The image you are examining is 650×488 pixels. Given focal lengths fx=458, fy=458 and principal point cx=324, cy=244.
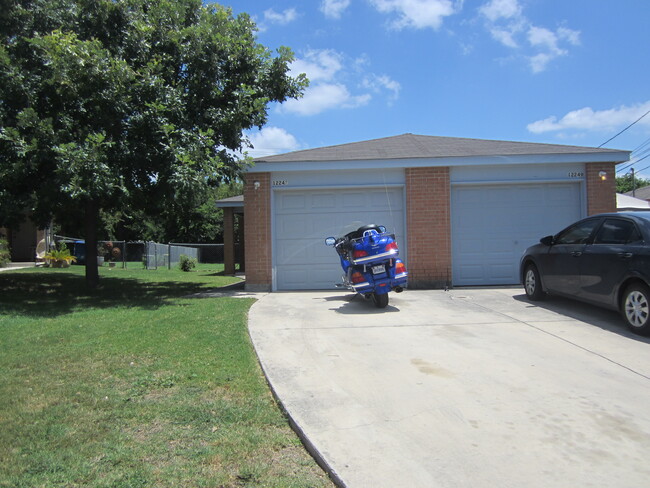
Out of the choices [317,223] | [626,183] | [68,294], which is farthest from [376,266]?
[626,183]

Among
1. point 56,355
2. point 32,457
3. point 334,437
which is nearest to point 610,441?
point 334,437

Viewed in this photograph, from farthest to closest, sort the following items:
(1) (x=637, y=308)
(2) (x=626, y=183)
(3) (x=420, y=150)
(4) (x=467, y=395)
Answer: (2) (x=626, y=183), (3) (x=420, y=150), (1) (x=637, y=308), (4) (x=467, y=395)

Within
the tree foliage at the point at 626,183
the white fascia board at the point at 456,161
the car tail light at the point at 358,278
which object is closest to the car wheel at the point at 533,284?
the white fascia board at the point at 456,161

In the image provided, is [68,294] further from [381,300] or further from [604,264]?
[604,264]

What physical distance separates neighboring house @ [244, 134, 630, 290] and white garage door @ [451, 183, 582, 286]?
0.02m

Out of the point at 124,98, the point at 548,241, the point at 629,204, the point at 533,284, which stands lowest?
the point at 533,284

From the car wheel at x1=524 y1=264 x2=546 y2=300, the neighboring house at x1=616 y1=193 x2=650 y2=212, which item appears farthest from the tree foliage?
the car wheel at x1=524 y1=264 x2=546 y2=300

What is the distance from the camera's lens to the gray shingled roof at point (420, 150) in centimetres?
1098

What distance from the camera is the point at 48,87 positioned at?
9672mm

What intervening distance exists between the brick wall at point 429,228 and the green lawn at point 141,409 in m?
5.03

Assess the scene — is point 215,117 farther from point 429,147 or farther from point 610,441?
point 610,441

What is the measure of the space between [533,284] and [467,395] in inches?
201

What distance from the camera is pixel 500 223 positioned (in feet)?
36.5

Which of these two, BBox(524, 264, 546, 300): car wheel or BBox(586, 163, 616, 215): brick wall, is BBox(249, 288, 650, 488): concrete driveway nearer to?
BBox(524, 264, 546, 300): car wheel
